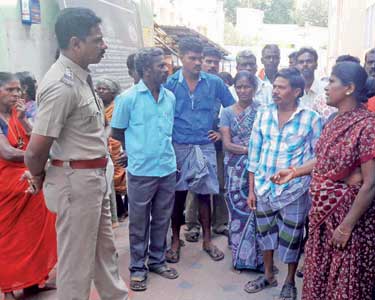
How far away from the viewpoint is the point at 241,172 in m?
3.66

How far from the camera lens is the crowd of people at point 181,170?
2.45 m

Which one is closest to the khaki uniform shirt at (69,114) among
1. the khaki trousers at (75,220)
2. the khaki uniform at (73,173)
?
the khaki uniform at (73,173)

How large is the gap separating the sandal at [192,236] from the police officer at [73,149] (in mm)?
1823

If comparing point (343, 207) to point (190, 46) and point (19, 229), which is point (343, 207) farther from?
point (19, 229)

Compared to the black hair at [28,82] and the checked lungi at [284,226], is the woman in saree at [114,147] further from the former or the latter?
the checked lungi at [284,226]

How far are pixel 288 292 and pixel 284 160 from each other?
38.6 inches

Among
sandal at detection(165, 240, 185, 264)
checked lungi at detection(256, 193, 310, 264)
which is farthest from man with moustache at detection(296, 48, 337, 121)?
sandal at detection(165, 240, 185, 264)

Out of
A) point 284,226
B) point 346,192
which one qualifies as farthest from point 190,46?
point 346,192

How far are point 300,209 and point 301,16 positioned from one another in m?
52.2

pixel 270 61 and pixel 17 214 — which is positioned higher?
pixel 270 61

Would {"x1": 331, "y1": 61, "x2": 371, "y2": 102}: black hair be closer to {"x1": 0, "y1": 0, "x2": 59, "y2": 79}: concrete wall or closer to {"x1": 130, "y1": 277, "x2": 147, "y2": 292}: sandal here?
{"x1": 130, "y1": 277, "x2": 147, "y2": 292}: sandal

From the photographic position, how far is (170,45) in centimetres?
1170

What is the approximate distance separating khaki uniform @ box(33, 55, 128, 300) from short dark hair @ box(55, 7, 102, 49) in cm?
13

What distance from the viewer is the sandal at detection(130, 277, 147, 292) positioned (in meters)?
3.44
